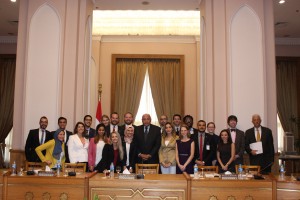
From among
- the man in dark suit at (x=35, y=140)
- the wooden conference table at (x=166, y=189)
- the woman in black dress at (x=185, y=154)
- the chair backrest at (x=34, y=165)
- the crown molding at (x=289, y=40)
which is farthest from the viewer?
the crown molding at (x=289, y=40)

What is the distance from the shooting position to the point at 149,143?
20.2 ft

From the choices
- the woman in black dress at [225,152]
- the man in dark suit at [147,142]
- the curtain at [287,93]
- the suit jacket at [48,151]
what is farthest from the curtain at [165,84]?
the suit jacket at [48,151]

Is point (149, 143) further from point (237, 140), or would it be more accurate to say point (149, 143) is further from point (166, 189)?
point (166, 189)

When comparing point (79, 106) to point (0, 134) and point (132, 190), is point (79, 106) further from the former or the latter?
point (0, 134)

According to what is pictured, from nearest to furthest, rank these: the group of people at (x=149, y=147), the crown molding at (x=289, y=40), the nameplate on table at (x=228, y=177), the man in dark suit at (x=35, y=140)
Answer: the nameplate on table at (x=228, y=177), the group of people at (x=149, y=147), the man in dark suit at (x=35, y=140), the crown molding at (x=289, y=40)

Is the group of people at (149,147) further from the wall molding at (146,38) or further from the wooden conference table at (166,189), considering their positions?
the wall molding at (146,38)

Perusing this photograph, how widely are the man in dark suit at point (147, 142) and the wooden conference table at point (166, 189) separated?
1610mm

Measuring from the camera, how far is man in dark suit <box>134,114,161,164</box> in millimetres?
6043

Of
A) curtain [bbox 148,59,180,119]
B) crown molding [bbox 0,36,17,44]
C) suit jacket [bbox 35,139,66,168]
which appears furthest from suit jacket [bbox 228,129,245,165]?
crown molding [bbox 0,36,17,44]

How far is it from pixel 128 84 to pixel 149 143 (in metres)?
4.82

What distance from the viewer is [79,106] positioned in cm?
705

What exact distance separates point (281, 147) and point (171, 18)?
536 centimetres

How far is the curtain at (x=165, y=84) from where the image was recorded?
10727 millimetres

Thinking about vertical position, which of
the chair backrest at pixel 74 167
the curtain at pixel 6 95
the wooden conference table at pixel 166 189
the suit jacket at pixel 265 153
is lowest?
the wooden conference table at pixel 166 189
